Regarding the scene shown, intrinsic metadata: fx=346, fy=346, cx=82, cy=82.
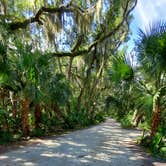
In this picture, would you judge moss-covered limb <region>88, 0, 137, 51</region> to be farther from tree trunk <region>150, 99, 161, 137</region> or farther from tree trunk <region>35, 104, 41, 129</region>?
tree trunk <region>150, 99, 161, 137</region>

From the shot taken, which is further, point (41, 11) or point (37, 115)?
point (41, 11)

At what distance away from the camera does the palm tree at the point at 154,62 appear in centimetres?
1098

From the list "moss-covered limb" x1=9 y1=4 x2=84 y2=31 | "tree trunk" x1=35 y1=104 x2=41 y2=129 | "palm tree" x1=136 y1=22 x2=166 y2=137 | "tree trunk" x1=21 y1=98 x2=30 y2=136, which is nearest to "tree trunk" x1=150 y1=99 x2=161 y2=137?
"palm tree" x1=136 y1=22 x2=166 y2=137

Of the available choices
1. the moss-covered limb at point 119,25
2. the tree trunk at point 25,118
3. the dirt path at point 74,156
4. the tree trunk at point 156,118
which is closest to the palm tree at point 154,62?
the tree trunk at point 156,118

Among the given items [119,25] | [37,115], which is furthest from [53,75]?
[119,25]

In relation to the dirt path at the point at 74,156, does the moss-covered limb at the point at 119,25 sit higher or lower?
higher

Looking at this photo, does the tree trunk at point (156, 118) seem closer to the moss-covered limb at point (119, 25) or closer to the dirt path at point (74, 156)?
the dirt path at point (74, 156)

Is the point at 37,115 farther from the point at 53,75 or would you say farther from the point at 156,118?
the point at 156,118

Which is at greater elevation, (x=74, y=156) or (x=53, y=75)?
(x=53, y=75)

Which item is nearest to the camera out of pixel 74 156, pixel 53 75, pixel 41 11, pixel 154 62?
pixel 74 156

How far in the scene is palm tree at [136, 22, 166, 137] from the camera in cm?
1098

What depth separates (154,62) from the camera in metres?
11.1

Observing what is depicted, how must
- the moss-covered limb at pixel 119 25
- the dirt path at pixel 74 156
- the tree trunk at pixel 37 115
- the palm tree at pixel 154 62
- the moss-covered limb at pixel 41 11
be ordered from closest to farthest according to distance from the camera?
the dirt path at pixel 74 156 < the palm tree at pixel 154 62 < the tree trunk at pixel 37 115 < the moss-covered limb at pixel 41 11 < the moss-covered limb at pixel 119 25

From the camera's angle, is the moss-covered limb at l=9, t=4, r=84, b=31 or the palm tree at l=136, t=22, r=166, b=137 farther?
the moss-covered limb at l=9, t=4, r=84, b=31
